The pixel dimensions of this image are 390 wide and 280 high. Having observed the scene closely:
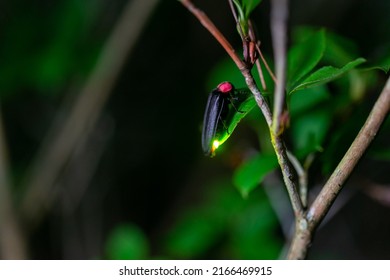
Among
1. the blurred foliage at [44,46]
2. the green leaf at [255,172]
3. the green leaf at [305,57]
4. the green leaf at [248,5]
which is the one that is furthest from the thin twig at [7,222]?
the green leaf at [248,5]

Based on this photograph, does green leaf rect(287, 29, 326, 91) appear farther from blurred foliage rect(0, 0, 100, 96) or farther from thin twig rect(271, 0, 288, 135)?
blurred foliage rect(0, 0, 100, 96)

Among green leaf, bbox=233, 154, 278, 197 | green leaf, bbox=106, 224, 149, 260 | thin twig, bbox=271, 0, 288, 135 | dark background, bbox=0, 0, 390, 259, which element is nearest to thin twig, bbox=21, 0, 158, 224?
dark background, bbox=0, 0, 390, 259

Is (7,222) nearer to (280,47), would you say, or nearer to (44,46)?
(44,46)

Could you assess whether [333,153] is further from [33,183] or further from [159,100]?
[159,100]

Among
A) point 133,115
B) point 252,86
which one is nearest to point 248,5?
point 252,86

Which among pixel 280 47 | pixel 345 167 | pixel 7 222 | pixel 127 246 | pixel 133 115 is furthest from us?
pixel 133 115

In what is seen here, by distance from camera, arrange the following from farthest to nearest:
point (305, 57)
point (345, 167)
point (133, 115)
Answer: point (133, 115) → point (305, 57) → point (345, 167)

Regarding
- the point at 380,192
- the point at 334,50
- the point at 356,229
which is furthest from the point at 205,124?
the point at 356,229
